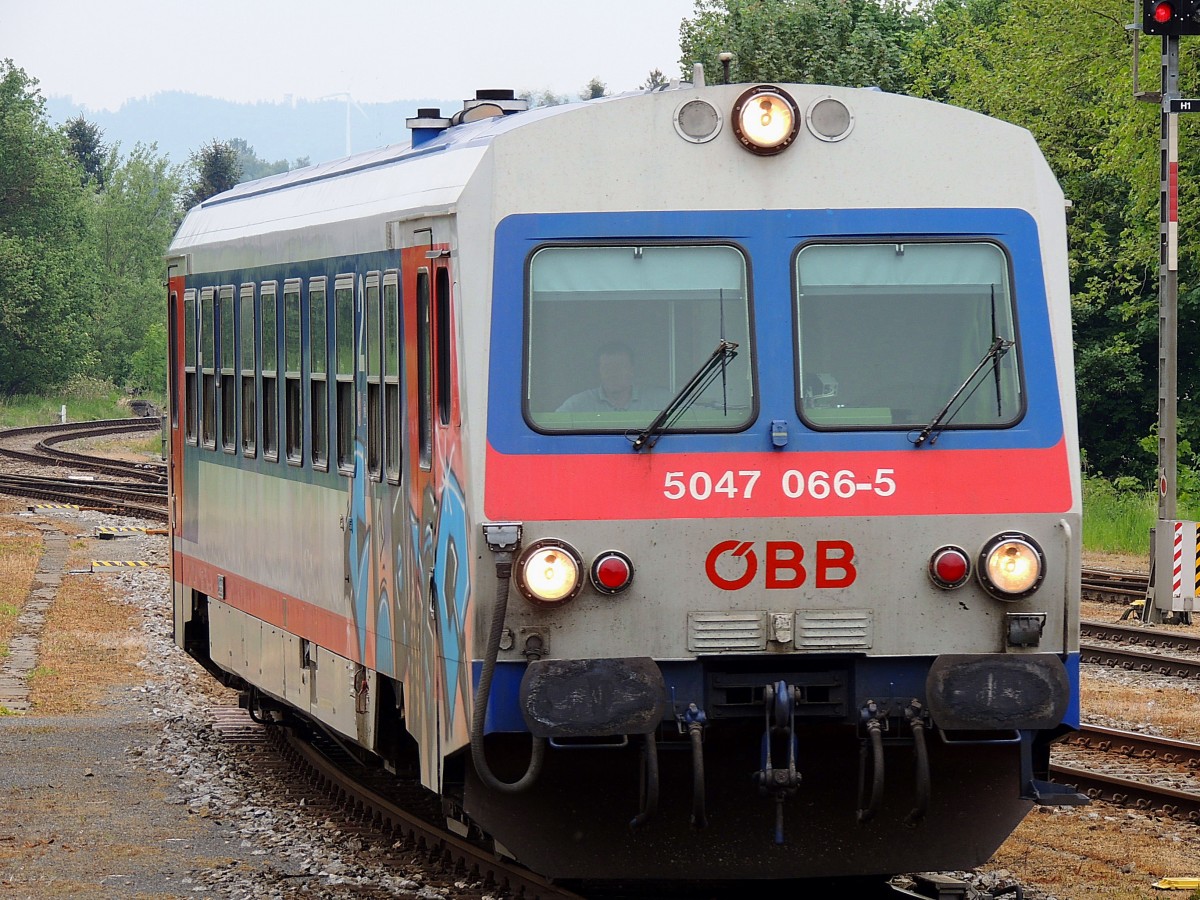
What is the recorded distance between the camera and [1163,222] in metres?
19.0

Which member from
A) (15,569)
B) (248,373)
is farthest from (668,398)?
(15,569)

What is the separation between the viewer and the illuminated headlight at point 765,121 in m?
7.58

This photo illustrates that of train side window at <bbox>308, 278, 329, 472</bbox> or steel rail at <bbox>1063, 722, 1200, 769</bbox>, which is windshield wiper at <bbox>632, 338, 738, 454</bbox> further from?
steel rail at <bbox>1063, 722, 1200, 769</bbox>

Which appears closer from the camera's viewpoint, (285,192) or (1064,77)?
(285,192)

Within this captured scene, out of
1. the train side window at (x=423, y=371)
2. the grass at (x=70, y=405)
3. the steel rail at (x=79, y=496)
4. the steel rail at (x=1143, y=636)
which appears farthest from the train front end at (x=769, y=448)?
the grass at (x=70, y=405)

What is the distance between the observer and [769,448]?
742 cm

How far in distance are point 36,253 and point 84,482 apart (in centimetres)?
3164

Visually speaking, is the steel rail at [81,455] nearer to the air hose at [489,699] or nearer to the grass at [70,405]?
the grass at [70,405]

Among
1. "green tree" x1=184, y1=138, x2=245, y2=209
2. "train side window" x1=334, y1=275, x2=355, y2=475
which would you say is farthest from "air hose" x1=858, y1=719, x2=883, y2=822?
"green tree" x1=184, y1=138, x2=245, y2=209

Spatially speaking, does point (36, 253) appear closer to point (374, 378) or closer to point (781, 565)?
point (374, 378)

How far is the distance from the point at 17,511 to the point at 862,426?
26571mm

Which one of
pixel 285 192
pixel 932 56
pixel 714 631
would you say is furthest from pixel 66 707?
pixel 932 56

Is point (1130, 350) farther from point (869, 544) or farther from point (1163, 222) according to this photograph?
point (869, 544)

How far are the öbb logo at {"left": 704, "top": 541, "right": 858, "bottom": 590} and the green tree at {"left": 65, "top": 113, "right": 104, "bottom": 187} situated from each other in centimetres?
11457
